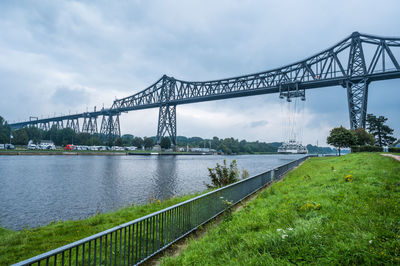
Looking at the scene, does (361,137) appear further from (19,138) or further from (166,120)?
(19,138)

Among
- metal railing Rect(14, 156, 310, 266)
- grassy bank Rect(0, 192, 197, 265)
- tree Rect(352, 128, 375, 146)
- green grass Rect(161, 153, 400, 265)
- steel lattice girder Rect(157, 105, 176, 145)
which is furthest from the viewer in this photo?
steel lattice girder Rect(157, 105, 176, 145)

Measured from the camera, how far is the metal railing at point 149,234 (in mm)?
4246

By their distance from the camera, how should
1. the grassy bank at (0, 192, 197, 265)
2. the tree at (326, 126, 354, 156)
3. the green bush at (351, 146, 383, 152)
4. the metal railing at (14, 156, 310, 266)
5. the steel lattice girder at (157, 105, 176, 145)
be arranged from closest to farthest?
the metal railing at (14, 156, 310, 266) → the grassy bank at (0, 192, 197, 265) → the green bush at (351, 146, 383, 152) → the tree at (326, 126, 354, 156) → the steel lattice girder at (157, 105, 176, 145)

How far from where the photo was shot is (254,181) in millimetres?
11844

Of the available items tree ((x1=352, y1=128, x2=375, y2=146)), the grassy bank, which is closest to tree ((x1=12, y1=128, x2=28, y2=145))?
the grassy bank

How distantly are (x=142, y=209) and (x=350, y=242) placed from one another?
8.45 m

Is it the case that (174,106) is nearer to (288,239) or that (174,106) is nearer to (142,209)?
(142,209)

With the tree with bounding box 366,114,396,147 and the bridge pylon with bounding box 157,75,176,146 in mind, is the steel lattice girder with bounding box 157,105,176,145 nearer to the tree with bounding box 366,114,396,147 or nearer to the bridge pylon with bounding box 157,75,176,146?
the bridge pylon with bounding box 157,75,176,146

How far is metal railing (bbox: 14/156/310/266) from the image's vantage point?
4.25 meters

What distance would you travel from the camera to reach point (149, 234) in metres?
5.86

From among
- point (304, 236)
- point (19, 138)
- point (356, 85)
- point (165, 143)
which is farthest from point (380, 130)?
point (19, 138)

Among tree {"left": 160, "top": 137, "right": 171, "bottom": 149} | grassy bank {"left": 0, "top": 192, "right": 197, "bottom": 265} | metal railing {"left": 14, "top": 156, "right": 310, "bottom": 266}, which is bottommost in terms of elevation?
grassy bank {"left": 0, "top": 192, "right": 197, "bottom": 265}

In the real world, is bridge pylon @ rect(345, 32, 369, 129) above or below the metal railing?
above

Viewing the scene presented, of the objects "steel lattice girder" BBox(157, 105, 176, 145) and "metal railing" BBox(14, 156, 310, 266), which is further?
"steel lattice girder" BBox(157, 105, 176, 145)
